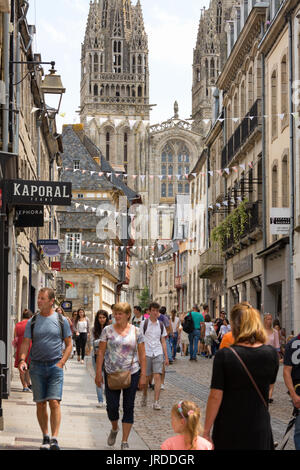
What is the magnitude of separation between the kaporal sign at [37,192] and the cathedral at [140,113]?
324 feet

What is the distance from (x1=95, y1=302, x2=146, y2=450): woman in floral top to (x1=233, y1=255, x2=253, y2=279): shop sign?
23.6m

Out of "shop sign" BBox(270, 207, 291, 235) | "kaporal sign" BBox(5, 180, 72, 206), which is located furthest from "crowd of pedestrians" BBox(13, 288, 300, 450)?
"shop sign" BBox(270, 207, 291, 235)

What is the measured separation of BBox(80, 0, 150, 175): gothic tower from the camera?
125312 mm

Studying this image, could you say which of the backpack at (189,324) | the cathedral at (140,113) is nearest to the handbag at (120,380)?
the backpack at (189,324)

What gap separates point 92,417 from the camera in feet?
42.0

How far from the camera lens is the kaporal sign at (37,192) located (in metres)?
13.7

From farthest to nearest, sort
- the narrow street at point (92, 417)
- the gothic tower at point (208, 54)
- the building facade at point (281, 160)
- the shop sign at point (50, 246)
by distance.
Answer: the gothic tower at point (208, 54) < the building facade at point (281, 160) < the shop sign at point (50, 246) < the narrow street at point (92, 417)

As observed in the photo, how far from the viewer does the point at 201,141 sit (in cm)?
12494

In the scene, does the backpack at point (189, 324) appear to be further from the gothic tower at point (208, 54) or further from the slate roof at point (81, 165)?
the gothic tower at point (208, 54)

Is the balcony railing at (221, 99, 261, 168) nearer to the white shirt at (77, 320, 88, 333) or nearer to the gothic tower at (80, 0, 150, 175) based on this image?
the white shirt at (77, 320, 88, 333)

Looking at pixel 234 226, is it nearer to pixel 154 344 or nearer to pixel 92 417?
pixel 154 344

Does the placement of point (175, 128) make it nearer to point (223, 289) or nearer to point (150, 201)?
point (150, 201)

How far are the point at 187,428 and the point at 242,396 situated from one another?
0.71 meters

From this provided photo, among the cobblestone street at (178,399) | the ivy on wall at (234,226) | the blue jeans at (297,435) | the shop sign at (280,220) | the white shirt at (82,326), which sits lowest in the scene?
the cobblestone street at (178,399)
